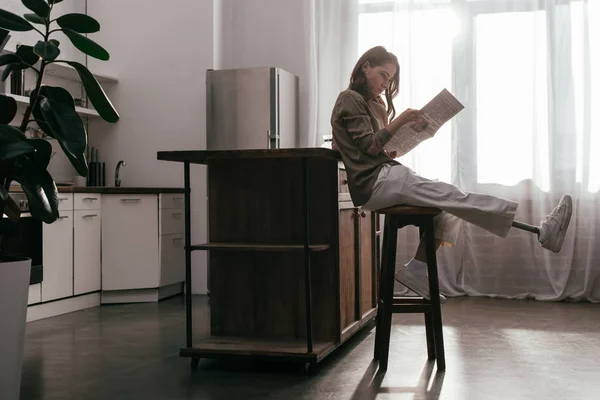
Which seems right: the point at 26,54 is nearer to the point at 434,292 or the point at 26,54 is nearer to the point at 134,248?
the point at 434,292

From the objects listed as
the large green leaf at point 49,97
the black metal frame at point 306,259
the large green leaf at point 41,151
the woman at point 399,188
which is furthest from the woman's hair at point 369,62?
the large green leaf at point 41,151

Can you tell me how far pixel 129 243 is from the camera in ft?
16.9

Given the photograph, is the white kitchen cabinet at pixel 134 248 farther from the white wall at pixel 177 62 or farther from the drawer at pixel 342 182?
the drawer at pixel 342 182

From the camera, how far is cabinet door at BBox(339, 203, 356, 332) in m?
3.27

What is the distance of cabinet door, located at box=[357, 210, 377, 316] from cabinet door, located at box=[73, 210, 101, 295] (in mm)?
2041

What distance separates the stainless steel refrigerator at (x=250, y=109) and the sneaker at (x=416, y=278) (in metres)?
2.47

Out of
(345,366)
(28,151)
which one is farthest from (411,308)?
(28,151)

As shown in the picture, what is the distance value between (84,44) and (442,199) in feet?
4.93

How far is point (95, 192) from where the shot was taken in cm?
501

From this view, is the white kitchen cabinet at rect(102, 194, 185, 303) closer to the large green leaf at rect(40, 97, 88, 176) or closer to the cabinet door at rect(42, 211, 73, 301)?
the cabinet door at rect(42, 211, 73, 301)

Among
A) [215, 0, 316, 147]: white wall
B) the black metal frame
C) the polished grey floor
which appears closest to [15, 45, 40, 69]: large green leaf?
the black metal frame

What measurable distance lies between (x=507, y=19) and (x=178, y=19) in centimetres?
257

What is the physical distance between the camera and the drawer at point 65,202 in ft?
15.3

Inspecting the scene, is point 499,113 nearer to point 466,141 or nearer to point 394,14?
point 466,141
